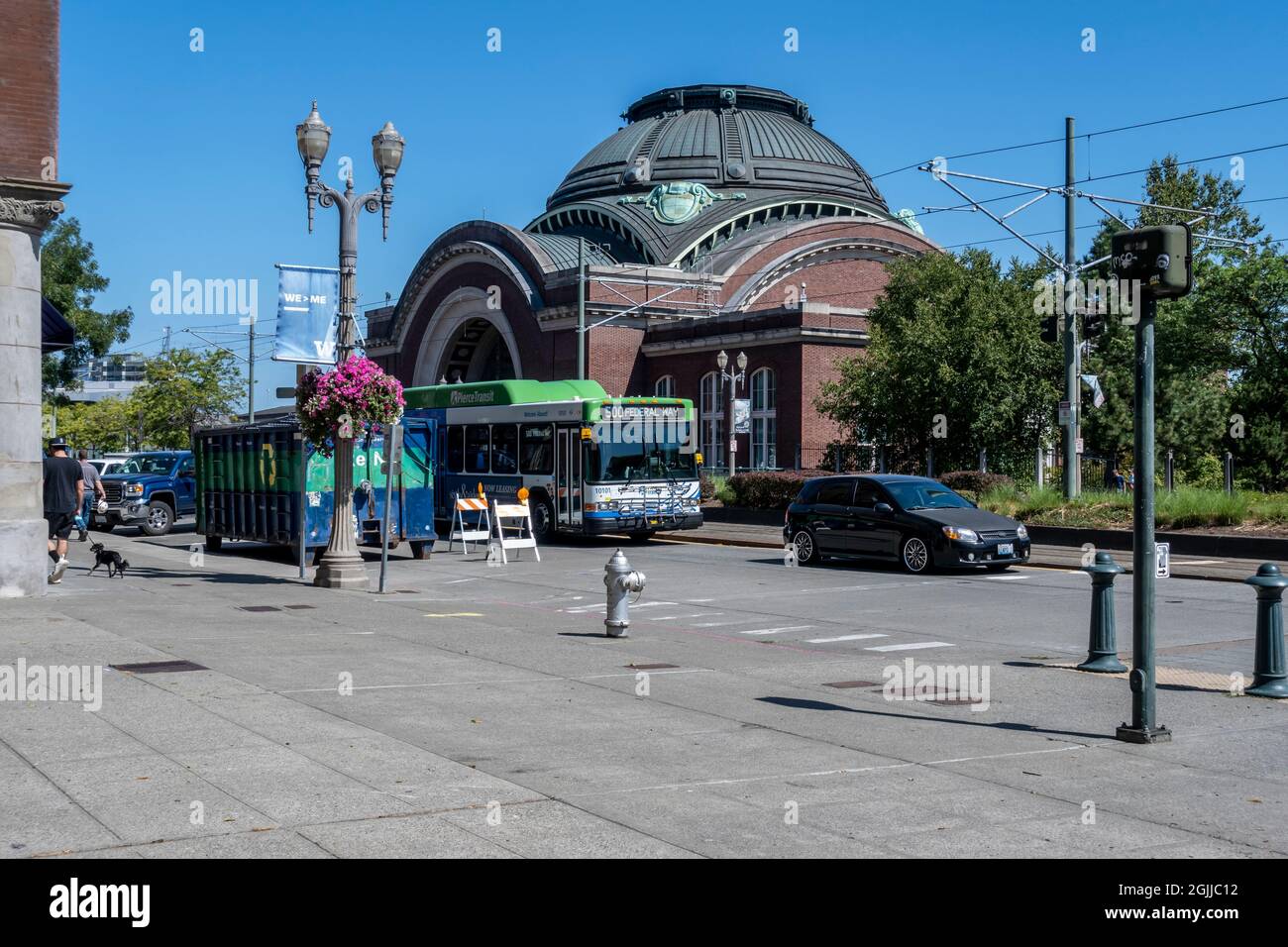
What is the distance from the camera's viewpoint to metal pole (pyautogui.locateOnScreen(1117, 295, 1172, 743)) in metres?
8.51

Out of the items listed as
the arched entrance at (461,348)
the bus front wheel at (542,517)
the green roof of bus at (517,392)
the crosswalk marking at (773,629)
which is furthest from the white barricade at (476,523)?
the arched entrance at (461,348)

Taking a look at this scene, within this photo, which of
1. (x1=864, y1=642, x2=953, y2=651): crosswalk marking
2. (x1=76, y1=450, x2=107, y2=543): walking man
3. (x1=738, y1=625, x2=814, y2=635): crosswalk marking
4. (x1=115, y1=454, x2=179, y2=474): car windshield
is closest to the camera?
(x1=864, y1=642, x2=953, y2=651): crosswalk marking

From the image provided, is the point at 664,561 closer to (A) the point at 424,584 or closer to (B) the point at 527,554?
(B) the point at 527,554

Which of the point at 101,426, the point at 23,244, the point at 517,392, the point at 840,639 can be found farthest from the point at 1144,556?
the point at 101,426

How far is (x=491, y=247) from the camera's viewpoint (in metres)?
67.9

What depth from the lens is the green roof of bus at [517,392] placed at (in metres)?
31.2

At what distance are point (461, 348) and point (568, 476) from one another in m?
46.2

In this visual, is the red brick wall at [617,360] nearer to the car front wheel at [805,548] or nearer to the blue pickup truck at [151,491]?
the blue pickup truck at [151,491]

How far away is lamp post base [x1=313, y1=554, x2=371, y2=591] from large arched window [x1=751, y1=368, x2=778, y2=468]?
116 feet

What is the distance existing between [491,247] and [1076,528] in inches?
1768

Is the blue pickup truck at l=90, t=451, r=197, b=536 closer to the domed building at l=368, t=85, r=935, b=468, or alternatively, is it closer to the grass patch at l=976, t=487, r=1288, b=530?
the domed building at l=368, t=85, r=935, b=468

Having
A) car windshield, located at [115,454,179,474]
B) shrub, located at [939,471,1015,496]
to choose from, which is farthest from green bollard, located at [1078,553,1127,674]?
car windshield, located at [115,454,179,474]

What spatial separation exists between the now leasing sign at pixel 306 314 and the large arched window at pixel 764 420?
33595 mm
